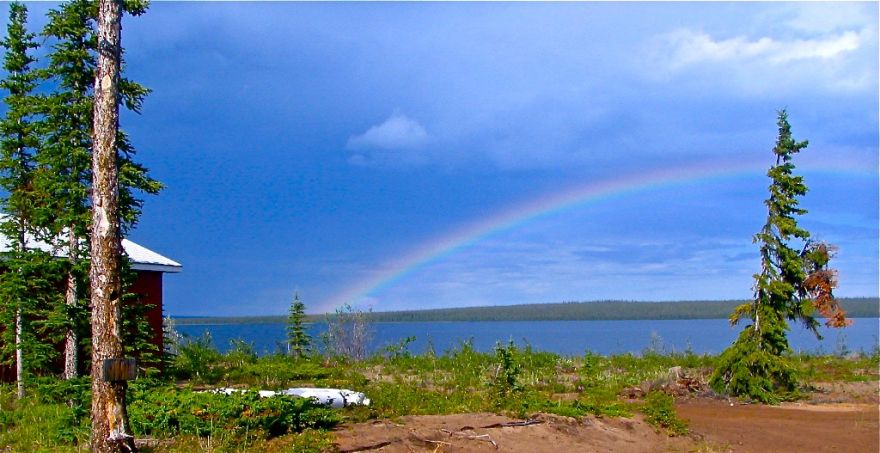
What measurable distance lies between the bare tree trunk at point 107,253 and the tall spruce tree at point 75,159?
537cm

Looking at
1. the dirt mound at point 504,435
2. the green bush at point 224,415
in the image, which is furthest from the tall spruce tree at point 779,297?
the green bush at point 224,415

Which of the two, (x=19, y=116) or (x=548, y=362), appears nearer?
A: (x=19, y=116)

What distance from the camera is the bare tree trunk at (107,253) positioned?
777 cm

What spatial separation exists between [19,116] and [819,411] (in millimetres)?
17320

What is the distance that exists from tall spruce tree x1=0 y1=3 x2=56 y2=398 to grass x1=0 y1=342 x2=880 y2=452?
3.72ft

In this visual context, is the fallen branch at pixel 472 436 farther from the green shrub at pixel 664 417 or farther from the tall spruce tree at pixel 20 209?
the tall spruce tree at pixel 20 209

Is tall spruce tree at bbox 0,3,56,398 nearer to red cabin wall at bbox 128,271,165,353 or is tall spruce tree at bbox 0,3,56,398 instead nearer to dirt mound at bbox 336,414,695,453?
red cabin wall at bbox 128,271,165,353

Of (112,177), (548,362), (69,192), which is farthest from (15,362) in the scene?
(548,362)

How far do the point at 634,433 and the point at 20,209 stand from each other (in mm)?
12062

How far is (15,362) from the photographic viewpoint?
15.3m

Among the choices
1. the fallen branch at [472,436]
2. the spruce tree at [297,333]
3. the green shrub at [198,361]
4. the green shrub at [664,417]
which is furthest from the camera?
the spruce tree at [297,333]

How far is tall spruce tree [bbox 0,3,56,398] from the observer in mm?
13492

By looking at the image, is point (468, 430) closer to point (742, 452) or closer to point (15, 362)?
point (742, 452)

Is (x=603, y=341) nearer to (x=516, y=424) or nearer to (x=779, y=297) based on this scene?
(x=779, y=297)
